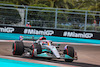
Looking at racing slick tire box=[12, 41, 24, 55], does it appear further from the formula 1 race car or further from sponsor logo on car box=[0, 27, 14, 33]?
sponsor logo on car box=[0, 27, 14, 33]

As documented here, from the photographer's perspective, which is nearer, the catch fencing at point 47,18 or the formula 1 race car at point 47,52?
the formula 1 race car at point 47,52

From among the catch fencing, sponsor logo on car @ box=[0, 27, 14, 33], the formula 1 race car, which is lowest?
the formula 1 race car

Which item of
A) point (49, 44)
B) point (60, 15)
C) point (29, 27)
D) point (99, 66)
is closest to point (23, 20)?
point (29, 27)

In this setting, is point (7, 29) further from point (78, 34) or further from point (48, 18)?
point (78, 34)

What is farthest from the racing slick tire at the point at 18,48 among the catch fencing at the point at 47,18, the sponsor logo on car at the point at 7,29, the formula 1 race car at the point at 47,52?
the sponsor logo on car at the point at 7,29

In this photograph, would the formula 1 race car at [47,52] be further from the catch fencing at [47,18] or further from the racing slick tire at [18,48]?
the catch fencing at [47,18]

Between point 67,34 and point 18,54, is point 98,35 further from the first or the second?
point 18,54

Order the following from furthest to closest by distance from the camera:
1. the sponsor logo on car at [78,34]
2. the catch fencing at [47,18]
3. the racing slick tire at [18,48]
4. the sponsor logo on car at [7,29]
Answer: the sponsor logo on car at [78,34] < the sponsor logo on car at [7,29] < the catch fencing at [47,18] < the racing slick tire at [18,48]

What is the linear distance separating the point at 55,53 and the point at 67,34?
12.3 meters

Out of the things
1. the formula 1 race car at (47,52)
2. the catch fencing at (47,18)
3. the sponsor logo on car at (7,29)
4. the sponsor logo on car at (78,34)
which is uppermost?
the catch fencing at (47,18)

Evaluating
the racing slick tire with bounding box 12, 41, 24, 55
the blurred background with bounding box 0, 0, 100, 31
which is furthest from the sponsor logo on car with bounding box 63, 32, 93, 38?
the racing slick tire with bounding box 12, 41, 24, 55

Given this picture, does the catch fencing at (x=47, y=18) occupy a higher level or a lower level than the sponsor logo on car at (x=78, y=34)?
higher

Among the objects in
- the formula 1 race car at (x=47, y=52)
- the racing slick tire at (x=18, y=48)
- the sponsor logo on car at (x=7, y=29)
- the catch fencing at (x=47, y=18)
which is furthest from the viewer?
the sponsor logo on car at (x=7, y=29)

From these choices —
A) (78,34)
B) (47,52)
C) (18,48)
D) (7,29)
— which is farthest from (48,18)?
(18,48)
